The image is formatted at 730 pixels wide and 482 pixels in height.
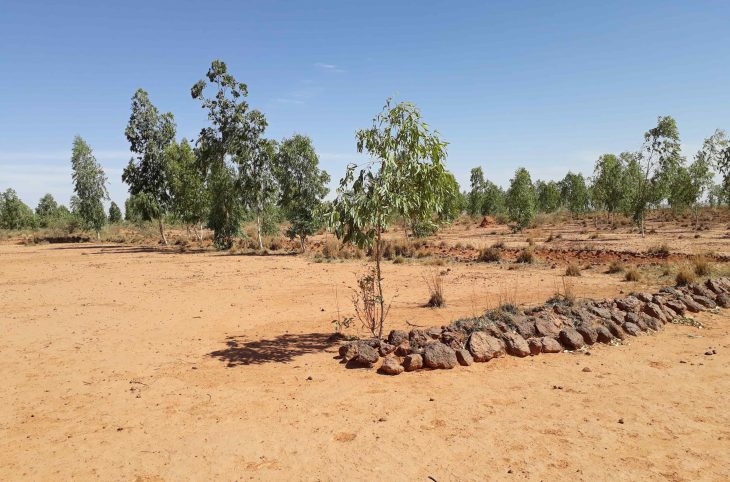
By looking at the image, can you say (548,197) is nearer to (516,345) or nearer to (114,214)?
(516,345)

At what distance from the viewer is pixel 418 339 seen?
26.9 ft

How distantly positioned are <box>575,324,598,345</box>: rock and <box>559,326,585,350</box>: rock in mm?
114

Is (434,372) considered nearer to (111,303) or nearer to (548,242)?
(111,303)

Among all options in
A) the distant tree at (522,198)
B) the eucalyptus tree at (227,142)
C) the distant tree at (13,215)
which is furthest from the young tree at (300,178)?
the distant tree at (13,215)

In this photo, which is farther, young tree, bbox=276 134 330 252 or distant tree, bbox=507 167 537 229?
distant tree, bbox=507 167 537 229

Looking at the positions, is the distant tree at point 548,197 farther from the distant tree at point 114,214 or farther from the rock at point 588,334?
the distant tree at point 114,214

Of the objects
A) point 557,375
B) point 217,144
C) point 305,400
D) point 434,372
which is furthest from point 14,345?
point 217,144

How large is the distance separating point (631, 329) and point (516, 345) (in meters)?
2.95

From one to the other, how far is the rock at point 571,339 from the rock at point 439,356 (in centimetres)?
239

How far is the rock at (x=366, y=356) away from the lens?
7.60 metres

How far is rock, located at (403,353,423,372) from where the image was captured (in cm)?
733

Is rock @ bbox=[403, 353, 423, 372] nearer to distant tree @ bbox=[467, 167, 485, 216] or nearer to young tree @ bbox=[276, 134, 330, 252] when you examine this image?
young tree @ bbox=[276, 134, 330, 252]

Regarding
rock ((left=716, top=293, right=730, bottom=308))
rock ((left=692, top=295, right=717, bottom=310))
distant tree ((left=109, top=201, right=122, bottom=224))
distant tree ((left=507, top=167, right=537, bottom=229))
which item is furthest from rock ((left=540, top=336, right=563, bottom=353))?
distant tree ((left=109, top=201, right=122, bottom=224))

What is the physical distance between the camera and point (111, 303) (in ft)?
42.1
